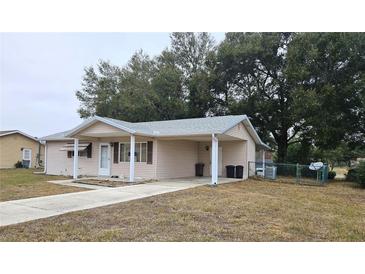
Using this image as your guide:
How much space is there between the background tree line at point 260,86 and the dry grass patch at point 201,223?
14.8 metres

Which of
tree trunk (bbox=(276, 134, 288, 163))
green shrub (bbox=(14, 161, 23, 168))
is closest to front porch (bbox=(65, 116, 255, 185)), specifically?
tree trunk (bbox=(276, 134, 288, 163))

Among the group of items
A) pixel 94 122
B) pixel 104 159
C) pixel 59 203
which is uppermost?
pixel 94 122

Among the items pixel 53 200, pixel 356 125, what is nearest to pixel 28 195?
pixel 53 200

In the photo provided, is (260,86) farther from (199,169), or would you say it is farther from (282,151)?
(199,169)

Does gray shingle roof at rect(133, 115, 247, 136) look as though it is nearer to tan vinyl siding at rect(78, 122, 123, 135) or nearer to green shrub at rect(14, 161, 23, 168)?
tan vinyl siding at rect(78, 122, 123, 135)

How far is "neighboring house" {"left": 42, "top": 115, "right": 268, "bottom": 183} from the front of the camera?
49.0 ft

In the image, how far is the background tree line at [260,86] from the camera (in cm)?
2198

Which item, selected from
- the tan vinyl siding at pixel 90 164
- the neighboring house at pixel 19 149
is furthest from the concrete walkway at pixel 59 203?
the neighboring house at pixel 19 149

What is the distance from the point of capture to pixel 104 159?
17.9 m

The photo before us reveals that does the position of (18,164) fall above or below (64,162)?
below

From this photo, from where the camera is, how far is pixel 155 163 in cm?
1565

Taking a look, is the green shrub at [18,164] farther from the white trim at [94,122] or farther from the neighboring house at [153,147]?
the white trim at [94,122]

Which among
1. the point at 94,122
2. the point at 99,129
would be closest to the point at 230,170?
the point at 99,129

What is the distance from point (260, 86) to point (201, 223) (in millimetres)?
22500
